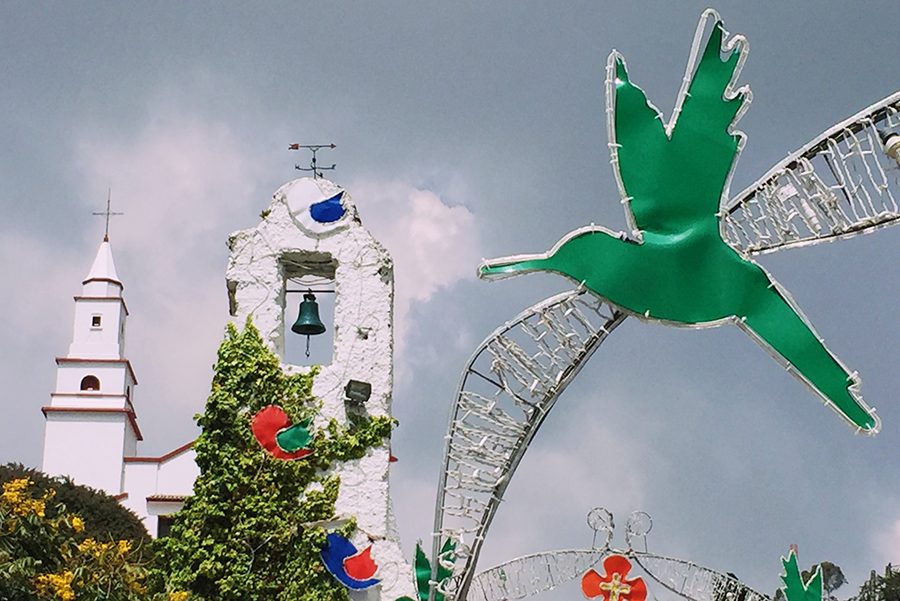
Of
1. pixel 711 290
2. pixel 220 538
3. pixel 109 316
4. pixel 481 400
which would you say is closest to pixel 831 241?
pixel 711 290

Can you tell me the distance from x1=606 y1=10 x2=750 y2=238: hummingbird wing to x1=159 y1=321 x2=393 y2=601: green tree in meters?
4.00

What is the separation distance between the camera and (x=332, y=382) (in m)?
14.4

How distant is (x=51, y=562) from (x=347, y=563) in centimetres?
267

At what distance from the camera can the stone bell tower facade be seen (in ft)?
46.3

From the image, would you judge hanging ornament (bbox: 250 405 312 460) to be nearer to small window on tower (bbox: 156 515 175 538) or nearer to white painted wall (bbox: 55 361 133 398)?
small window on tower (bbox: 156 515 175 538)

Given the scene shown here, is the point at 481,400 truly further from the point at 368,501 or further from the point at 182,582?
the point at 182,582

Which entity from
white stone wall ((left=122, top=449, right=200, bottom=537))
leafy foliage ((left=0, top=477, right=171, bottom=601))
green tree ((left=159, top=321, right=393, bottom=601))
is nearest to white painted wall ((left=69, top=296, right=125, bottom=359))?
white stone wall ((left=122, top=449, right=200, bottom=537))

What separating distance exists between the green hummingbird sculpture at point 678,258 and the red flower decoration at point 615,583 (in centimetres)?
225

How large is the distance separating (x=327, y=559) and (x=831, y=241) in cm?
530

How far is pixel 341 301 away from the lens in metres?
14.7

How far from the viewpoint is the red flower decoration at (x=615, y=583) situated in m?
12.5

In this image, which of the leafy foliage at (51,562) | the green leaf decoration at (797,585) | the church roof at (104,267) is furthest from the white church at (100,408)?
the green leaf decoration at (797,585)

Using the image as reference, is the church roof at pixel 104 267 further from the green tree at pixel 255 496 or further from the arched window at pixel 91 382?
the green tree at pixel 255 496

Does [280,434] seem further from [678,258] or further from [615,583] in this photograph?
[678,258]
